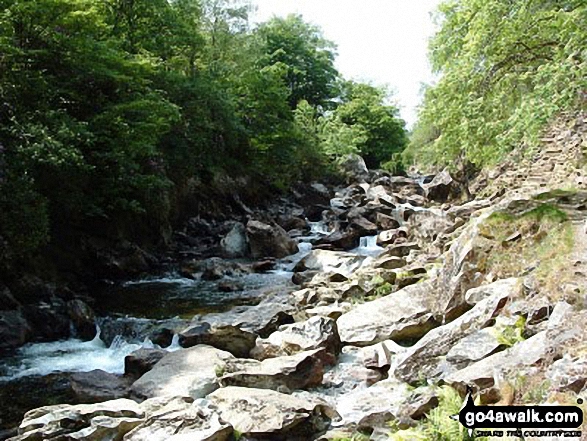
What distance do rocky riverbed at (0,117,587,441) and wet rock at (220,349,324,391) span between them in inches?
0.8

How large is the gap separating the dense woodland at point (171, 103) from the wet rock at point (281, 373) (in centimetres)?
451

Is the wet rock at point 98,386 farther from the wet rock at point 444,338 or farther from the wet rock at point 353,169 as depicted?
the wet rock at point 353,169

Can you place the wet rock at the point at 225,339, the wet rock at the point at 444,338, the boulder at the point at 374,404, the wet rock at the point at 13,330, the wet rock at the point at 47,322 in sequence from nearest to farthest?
the boulder at the point at 374,404
the wet rock at the point at 444,338
the wet rock at the point at 225,339
the wet rock at the point at 13,330
the wet rock at the point at 47,322

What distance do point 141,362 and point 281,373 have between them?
2.72m

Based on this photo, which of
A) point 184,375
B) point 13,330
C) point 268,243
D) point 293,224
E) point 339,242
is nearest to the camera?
point 184,375

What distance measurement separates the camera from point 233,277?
16.6 meters

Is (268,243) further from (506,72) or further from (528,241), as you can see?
(528,241)

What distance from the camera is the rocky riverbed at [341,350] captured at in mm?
5488

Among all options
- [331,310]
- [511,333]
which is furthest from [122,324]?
[511,333]

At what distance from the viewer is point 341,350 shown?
8.62m

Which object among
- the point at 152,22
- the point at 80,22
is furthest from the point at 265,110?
the point at 80,22

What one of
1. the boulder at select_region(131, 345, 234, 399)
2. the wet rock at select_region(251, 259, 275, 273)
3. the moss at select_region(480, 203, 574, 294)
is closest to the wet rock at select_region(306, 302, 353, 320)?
the boulder at select_region(131, 345, 234, 399)

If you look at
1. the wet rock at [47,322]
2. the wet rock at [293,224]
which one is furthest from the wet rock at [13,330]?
the wet rock at [293,224]

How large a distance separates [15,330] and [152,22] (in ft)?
52.8
